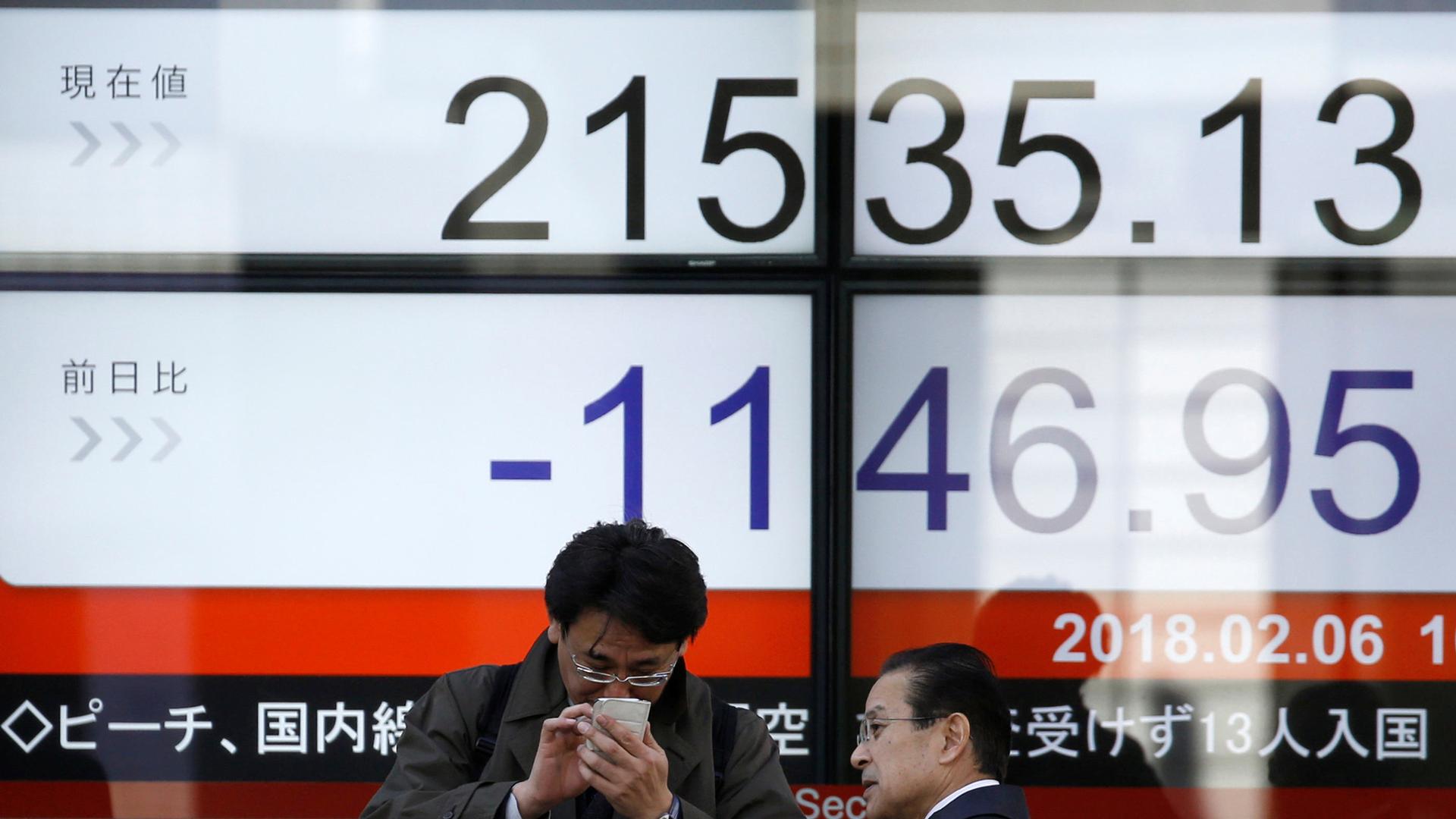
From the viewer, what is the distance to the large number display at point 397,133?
3559 mm

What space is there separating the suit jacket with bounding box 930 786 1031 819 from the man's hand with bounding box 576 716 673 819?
1.63 feet

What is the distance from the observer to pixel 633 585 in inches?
90.7

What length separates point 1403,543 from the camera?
3.55 meters

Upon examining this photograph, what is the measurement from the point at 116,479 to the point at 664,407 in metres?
1.43

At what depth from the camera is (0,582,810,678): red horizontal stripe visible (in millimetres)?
3518

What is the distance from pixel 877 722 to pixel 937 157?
1.66 m

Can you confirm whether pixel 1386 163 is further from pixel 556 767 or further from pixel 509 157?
pixel 556 767

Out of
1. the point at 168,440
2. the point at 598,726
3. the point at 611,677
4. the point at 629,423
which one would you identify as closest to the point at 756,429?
the point at 629,423

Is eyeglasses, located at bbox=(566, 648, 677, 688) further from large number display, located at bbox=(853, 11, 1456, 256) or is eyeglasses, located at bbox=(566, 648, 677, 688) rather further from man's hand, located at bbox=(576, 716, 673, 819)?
large number display, located at bbox=(853, 11, 1456, 256)

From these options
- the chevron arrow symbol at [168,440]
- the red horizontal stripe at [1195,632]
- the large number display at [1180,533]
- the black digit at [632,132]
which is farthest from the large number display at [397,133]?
the red horizontal stripe at [1195,632]

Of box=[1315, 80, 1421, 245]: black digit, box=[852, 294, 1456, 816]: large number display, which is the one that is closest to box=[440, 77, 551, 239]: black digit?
box=[852, 294, 1456, 816]: large number display

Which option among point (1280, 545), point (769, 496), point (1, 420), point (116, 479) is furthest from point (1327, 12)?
point (1, 420)

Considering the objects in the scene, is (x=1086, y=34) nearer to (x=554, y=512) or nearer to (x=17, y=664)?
(x=554, y=512)

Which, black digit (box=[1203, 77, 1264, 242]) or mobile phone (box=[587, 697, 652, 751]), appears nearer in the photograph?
mobile phone (box=[587, 697, 652, 751])
